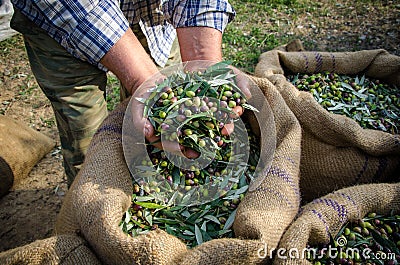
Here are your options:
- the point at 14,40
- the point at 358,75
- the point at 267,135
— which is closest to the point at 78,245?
the point at 267,135

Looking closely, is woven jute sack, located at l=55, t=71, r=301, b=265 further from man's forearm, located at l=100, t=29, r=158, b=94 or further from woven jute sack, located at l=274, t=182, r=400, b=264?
man's forearm, located at l=100, t=29, r=158, b=94

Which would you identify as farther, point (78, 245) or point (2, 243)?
point (2, 243)

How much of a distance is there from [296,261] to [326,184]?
81cm

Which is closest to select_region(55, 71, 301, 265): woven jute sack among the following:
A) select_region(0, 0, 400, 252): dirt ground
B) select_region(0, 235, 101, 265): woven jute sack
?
select_region(0, 235, 101, 265): woven jute sack

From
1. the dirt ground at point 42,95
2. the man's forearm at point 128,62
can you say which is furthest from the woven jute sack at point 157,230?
the dirt ground at point 42,95

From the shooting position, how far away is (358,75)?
2.73 m

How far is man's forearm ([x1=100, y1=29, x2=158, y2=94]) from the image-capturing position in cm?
176

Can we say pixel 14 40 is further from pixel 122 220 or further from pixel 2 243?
pixel 122 220

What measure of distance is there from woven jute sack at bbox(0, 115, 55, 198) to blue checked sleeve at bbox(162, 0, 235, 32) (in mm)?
1463

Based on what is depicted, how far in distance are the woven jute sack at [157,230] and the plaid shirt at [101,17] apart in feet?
1.07

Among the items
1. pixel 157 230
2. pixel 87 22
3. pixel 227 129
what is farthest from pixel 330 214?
pixel 87 22

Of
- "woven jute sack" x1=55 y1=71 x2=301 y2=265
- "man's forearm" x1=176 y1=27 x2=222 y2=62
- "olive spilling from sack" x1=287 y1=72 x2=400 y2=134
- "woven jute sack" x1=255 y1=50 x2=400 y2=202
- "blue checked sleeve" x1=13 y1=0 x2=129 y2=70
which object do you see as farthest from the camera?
"olive spilling from sack" x1=287 y1=72 x2=400 y2=134

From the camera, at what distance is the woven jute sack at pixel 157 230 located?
1.36 metres

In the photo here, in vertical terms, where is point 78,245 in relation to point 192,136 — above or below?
below
